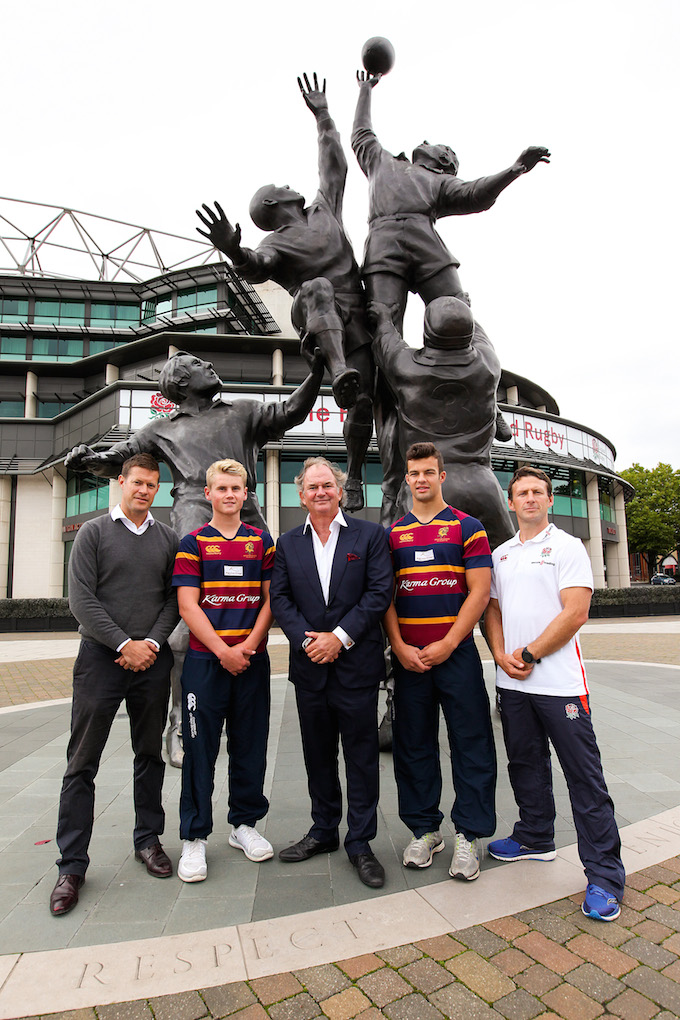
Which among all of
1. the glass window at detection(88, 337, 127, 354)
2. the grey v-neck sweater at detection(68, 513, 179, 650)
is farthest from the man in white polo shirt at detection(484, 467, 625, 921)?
the glass window at detection(88, 337, 127, 354)

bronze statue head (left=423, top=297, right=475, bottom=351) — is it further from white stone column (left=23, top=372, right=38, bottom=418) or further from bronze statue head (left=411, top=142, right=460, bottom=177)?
white stone column (left=23, top=372, right=38, bottom=418)

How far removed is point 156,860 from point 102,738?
0.62 metres

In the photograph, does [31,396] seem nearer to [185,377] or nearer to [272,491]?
[272,491]

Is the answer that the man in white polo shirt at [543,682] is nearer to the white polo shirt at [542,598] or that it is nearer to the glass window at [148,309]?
the white polo shirt at [542,598]

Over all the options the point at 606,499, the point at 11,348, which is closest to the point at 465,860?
the point at 606,499

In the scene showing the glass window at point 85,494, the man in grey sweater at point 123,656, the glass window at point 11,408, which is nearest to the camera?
the man in grey sweater at point 123,656

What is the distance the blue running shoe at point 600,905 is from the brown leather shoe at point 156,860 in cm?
179

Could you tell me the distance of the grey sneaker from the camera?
277cm

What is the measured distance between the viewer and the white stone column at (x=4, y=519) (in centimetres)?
3166

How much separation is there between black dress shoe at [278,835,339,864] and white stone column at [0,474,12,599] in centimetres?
3333

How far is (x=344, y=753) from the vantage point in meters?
2.85

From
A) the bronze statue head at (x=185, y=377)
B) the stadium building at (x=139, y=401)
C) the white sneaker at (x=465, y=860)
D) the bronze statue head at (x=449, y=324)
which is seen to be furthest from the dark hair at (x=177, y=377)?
the stadium building at (x=139, y=401)

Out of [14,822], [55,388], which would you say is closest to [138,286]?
[55,388]

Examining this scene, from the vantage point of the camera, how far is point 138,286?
1663 inches
